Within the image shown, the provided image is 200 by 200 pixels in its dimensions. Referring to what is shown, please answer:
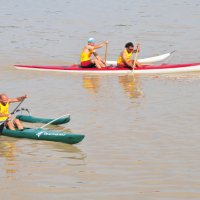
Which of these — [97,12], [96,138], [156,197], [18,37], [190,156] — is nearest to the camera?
[156,197]

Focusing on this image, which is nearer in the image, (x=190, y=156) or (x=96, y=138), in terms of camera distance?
(x=190, y=156)

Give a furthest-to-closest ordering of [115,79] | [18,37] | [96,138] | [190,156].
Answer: [18,37] < [115,79] < [96,138] < [190,156]

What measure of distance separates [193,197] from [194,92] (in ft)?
27.9

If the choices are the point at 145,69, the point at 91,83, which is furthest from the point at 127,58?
the point at 91,83

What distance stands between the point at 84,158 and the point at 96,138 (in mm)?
1427

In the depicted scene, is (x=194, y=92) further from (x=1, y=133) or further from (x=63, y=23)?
(x=63, y=23)

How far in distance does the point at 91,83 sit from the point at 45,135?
7.08 m

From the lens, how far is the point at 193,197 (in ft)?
33.0

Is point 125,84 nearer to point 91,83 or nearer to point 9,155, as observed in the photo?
point 91,83

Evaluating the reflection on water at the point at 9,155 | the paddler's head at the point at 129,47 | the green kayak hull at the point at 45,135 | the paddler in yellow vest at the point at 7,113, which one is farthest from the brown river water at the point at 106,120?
the paddler's head at the point at 129,47

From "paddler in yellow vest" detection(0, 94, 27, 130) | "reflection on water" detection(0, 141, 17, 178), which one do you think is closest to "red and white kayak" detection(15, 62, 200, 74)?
"paddler in yellow vest" detection(0, 94, 27, 130)

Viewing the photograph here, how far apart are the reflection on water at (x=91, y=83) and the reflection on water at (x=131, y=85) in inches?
28.4

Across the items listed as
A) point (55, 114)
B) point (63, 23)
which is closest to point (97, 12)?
point (63, 23)

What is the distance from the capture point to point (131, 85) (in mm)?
19656
